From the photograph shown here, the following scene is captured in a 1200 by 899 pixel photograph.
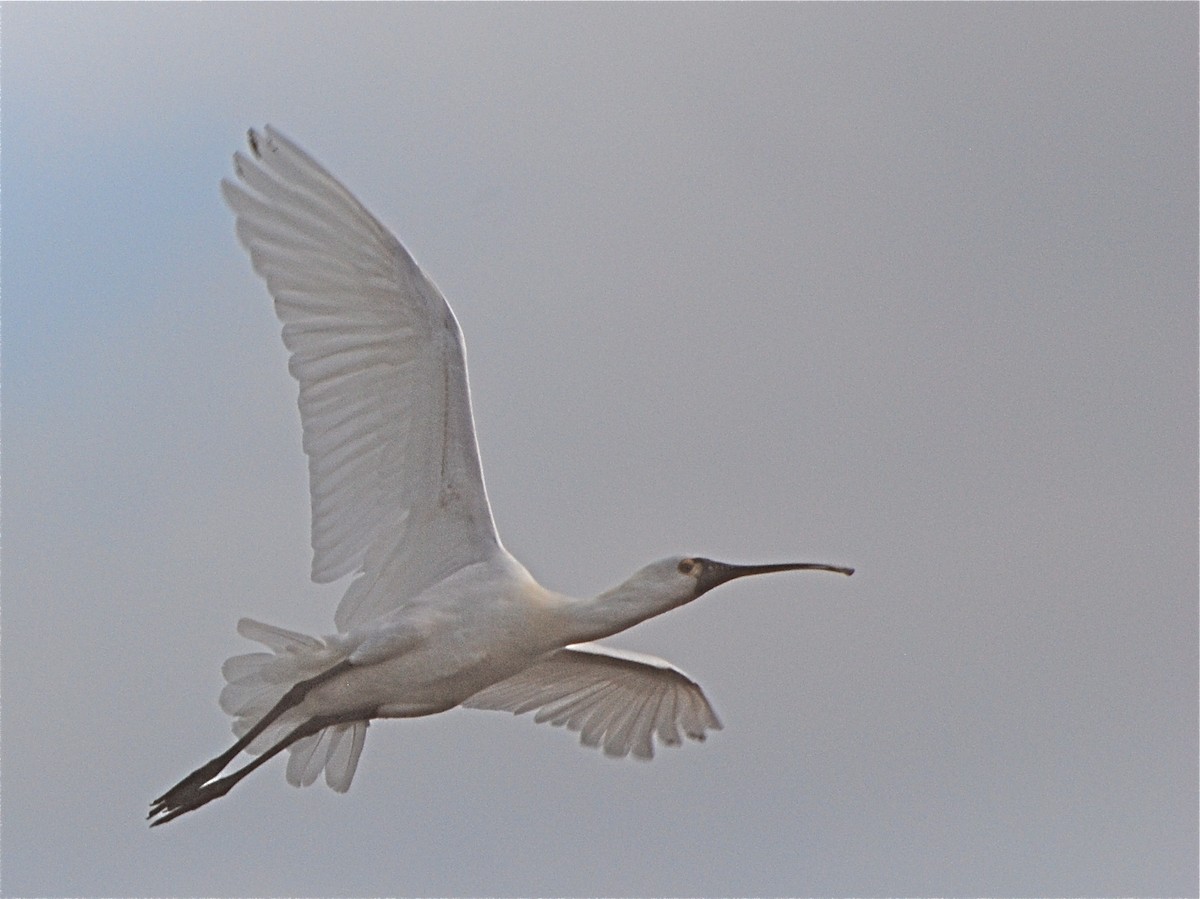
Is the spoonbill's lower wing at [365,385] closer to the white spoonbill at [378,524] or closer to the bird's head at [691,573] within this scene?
the white spoonbill at [378,524]

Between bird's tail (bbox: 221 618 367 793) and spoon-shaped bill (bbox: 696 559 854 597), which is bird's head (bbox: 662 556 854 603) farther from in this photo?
bird's tail (bbox: 221 618 367 793)

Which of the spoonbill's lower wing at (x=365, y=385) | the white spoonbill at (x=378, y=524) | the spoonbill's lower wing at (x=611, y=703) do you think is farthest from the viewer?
the spoonbill's lower wing at (x=611, y=703)

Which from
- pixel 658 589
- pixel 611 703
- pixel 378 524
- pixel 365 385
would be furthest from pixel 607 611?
pixel 611 703

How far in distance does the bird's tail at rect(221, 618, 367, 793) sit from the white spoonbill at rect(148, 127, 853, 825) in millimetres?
12

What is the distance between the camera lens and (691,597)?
13484mm

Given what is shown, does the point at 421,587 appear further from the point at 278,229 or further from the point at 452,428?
the point at 278,229

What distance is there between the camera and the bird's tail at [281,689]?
1353 centimetres

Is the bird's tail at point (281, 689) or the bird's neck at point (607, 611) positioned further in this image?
the bird's tail at point (281, 689)

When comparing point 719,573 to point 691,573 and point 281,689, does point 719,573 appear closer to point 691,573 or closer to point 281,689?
point 691,573

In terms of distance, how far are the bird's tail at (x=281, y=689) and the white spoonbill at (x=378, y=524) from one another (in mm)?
12

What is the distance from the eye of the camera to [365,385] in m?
13.7

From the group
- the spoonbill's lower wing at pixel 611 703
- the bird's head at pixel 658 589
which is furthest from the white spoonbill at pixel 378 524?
the spoonbill's lower wing at pixel 611 703

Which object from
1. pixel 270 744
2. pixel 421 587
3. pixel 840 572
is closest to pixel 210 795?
pixel 270 744

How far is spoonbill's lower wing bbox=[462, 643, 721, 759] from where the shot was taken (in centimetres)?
1558
